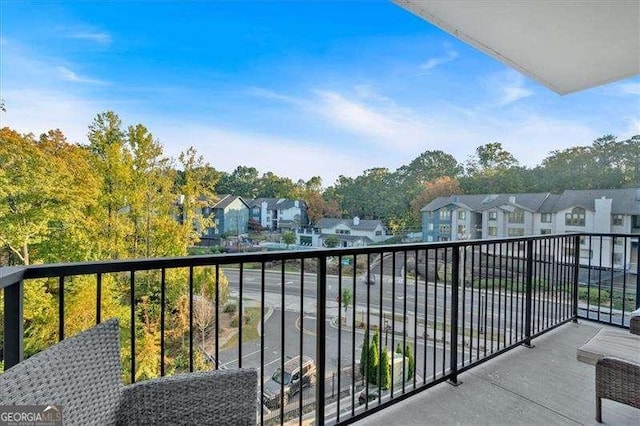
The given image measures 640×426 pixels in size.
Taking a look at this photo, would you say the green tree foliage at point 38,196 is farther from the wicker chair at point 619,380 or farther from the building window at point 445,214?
the wicker chair at point 619,380

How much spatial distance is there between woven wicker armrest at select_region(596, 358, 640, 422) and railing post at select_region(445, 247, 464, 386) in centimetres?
64

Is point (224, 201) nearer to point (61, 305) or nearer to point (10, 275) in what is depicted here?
point (61, 305)

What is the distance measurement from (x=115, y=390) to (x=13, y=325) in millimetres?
386

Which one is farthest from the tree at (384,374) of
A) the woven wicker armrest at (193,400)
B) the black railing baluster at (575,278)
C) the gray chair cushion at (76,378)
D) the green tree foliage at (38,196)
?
the green tree foliage at (38,196)

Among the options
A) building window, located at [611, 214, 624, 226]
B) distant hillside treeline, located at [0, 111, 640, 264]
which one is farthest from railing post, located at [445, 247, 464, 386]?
distant hillside treeline, located at [0, 111, 640, 264]

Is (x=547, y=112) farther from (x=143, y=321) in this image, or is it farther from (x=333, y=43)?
(x=143, y=321)

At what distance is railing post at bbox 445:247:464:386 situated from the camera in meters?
1.92

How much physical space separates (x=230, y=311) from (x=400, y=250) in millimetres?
10605

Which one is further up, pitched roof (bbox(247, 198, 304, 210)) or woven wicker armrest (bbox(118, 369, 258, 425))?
pitched roof (bbox(247, 198, 304, 210))

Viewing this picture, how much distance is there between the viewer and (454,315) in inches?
76.6

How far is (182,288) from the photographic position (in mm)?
8344

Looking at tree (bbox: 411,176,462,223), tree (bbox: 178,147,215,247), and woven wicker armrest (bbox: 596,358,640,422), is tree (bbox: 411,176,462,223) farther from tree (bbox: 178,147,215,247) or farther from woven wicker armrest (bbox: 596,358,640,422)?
woven wicker armrest (bbox: 596,358,640,422)

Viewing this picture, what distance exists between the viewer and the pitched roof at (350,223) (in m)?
9.27

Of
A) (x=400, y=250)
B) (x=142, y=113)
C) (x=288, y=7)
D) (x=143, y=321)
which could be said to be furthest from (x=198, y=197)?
(x=400, y=250)
